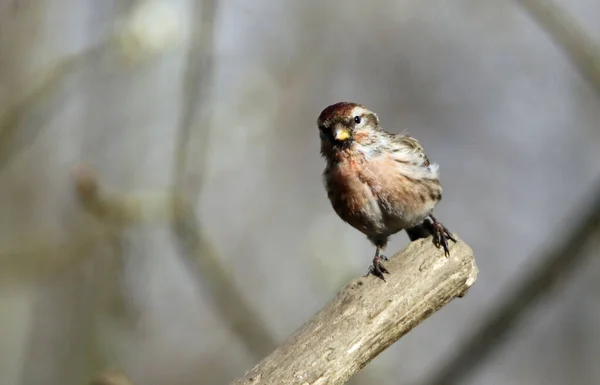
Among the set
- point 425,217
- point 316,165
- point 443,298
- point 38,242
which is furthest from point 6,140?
point 316,165

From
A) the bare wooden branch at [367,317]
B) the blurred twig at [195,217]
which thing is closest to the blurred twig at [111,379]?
the bare wooden branch at [367,317]

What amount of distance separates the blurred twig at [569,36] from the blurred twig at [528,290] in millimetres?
936

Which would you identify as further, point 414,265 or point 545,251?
point 545,251

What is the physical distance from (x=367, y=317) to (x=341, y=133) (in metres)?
1.42

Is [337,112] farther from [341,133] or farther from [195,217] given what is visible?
[195,217]

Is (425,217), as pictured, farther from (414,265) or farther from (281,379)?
(281,379)

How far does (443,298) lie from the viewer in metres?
3.55

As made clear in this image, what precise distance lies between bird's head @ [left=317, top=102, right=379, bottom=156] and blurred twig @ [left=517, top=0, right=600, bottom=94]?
5.38ft

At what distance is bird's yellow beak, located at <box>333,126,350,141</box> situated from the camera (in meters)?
4.43

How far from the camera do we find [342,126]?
14.7 ft

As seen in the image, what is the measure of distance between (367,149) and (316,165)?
8789 mm

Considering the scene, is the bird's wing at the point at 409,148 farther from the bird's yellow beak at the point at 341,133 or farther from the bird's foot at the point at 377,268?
the bird's foot at the point at 377,268

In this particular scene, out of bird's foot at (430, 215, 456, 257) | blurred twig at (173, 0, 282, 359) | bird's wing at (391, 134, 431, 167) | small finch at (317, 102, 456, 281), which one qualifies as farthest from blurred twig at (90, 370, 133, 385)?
blurred twig at (173, 0, 282, 359)

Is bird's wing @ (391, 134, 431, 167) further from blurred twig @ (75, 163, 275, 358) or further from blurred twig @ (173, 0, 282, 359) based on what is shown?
blurred twig @ (75, 163, 275, 358)
